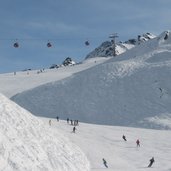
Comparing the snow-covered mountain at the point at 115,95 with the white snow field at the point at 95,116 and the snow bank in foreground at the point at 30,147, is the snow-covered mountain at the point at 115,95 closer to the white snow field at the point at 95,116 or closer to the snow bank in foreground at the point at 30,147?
the white snow field at the point at 95,116

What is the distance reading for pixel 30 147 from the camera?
3369 centimetres

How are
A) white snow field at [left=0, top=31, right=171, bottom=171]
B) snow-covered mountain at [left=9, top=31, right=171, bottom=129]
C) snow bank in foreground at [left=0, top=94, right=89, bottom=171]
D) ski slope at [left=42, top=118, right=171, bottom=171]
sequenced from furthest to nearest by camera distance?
snow-covered mountain at [left=9, top=31, right=171, bottom=129] → ski slope at [left=42, top=118, right=171, bottom=171] → white snow field at [left=0, top=31, right=171, bottom=171] → snow bank in foreground at [left=0, top=94, right=89, bottom=171]

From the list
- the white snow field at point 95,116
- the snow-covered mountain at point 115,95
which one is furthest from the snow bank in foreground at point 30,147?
the snow-covered mountain at point 115,95

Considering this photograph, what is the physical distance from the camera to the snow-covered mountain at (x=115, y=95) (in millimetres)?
78250

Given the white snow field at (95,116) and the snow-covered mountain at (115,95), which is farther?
the snow-covered mountain at (115,95)

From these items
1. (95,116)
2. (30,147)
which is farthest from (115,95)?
(30,147)

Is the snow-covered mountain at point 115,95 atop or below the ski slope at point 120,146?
atop

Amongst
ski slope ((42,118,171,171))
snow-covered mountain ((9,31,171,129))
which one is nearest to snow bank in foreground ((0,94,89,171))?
ski slope ((42,118,171,171))

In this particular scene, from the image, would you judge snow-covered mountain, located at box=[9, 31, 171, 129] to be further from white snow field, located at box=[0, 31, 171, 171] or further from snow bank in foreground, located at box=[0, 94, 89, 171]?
snow bank in foreground, located at box=[0, 94, 89, 171]

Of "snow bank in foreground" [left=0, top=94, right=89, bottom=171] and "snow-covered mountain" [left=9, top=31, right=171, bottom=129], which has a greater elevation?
"snow-covered mountain" [left=9, top=31, right=171, bottom=129]

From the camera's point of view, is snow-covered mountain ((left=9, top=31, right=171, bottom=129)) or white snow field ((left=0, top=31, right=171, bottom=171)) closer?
white snow field ((left=0, top=31, right=171, bottom=171))

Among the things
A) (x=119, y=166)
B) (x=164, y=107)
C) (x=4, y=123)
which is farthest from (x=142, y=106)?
(x=4, y=123)

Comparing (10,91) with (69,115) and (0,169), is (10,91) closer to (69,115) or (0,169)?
(69,115)

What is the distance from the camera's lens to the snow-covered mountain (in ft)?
257
